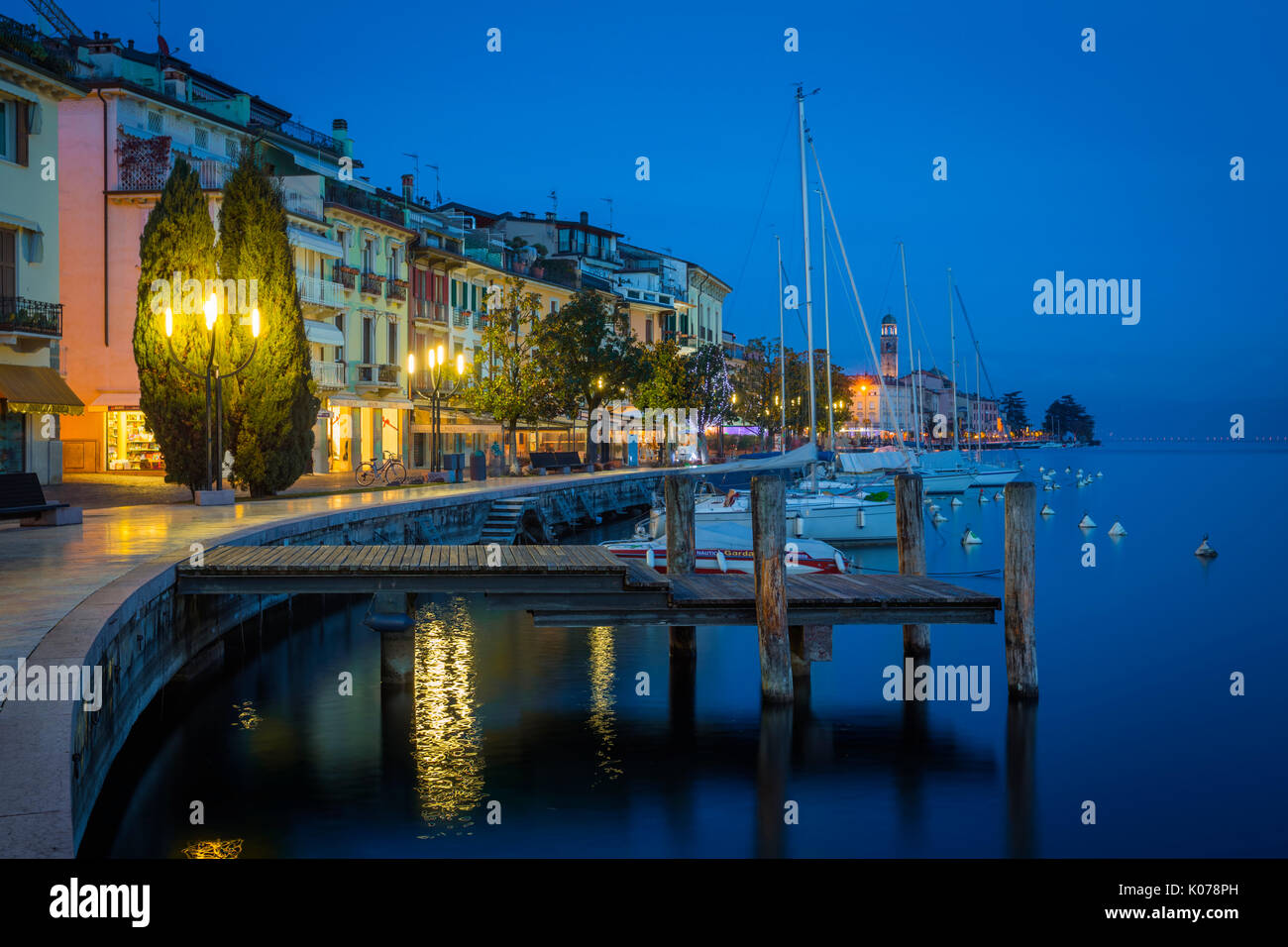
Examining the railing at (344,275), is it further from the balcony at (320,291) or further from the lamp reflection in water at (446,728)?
the lamp reflection in water at (446,728)

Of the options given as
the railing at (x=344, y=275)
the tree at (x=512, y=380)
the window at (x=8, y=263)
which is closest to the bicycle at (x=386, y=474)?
the tree at (x=512, y=380)

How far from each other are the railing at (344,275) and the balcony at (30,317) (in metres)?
19.5

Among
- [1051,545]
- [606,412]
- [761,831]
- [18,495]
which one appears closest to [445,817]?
[761,831]

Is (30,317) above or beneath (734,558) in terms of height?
above

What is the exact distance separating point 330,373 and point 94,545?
34205mm

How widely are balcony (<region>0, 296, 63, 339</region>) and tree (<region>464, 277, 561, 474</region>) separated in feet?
66.3

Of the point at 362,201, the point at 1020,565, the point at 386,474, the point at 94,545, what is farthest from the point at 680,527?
Answer: the point at 362,201

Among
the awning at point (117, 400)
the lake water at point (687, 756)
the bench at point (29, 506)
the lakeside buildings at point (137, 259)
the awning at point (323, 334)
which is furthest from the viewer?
the awning at point (323, 334)

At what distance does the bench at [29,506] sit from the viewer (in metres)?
20.5

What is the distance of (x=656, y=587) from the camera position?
49.8 feet

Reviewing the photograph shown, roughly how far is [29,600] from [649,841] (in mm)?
6581

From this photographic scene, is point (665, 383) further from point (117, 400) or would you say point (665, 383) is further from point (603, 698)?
point (603, 698)
